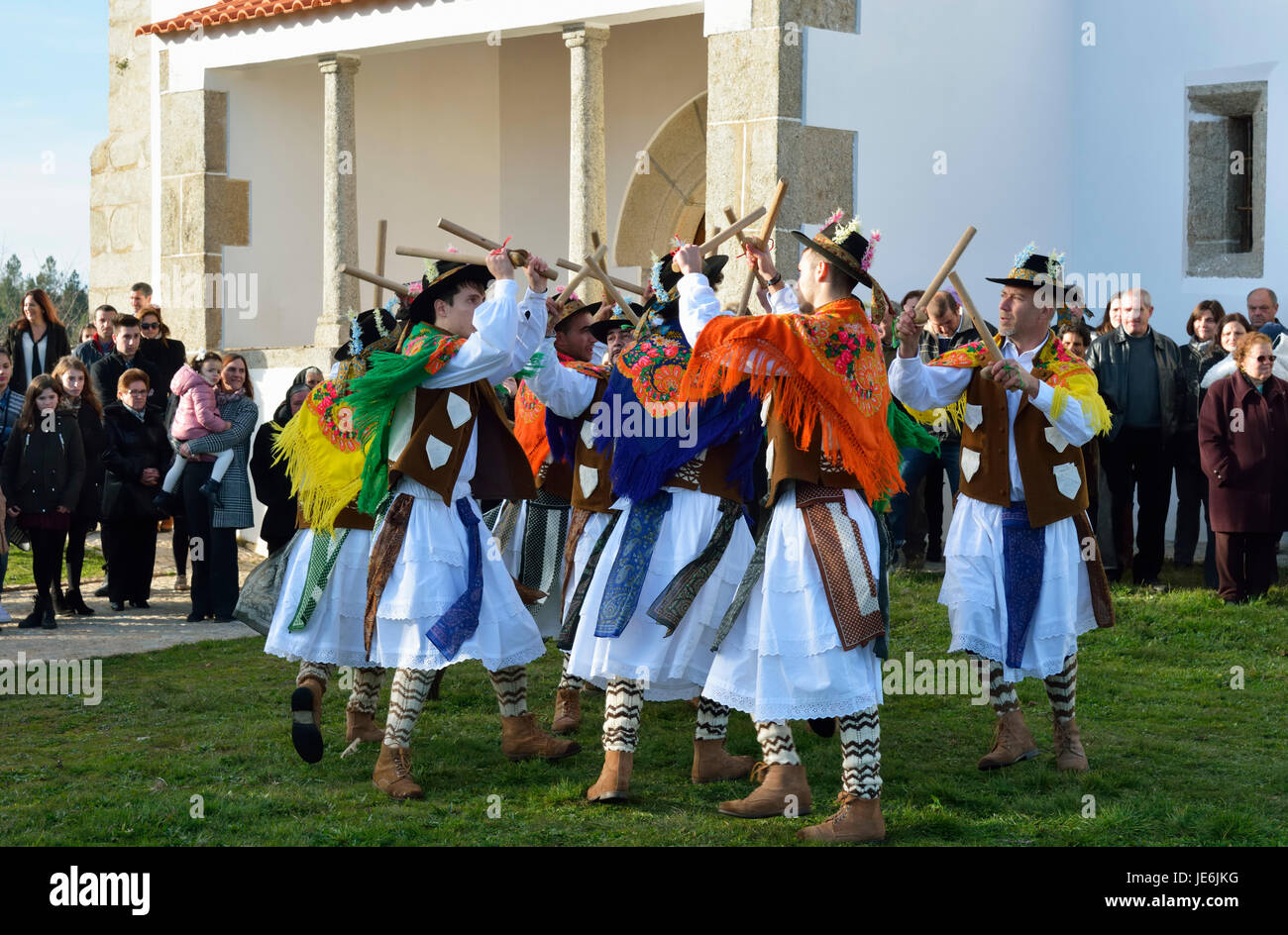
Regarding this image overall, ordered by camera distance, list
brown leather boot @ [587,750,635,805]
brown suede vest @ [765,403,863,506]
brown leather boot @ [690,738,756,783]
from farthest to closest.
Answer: brown leather boot @ [690,738,756,783]
brown leather boot @ [587,750,635,805]
brown suede vest @ [765,403,863,506]

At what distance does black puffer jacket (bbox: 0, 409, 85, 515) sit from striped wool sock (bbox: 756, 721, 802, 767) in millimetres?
5681

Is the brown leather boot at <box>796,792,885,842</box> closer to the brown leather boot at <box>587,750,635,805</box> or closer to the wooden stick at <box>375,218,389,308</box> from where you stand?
the brown leather boot at <box>587,750,635,805</box>

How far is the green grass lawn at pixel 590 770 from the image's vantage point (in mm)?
5133

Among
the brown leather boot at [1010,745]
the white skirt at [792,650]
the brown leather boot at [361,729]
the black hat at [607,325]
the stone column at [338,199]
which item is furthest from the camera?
the stone column at [338,199]

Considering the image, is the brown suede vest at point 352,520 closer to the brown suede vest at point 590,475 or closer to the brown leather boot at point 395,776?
the brown suede vest at point 590,475

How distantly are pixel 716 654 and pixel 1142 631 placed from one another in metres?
4.20

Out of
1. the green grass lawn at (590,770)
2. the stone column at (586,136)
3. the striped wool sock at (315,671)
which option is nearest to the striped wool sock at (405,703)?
the green grass lawn at (590,770)

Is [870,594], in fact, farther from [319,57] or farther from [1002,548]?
[319,57]

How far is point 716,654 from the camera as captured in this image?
5230mm

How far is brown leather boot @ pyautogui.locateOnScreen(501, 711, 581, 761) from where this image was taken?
6051 millimetres

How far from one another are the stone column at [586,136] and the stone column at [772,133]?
1245 millimetres

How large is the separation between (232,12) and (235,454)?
4814mm

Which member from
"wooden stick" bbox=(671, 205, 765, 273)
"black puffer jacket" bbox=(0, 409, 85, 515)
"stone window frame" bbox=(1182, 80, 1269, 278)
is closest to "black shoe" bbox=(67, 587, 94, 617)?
"black puffer jacket" bbox=(0, 409, 85, 515)

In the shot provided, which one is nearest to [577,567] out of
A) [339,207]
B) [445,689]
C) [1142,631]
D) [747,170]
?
[445,689]
